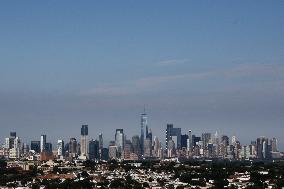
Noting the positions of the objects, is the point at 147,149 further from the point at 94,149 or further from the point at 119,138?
the point at 94,149

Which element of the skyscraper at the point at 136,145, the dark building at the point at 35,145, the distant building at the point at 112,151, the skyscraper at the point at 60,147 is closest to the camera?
the skyscraper at the point at 60,147

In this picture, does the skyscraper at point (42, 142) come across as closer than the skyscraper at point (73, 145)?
No

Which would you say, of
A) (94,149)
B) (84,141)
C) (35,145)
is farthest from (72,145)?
(35,145)

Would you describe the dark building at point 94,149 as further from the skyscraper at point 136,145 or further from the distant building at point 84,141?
the skyscraper at point 136,145

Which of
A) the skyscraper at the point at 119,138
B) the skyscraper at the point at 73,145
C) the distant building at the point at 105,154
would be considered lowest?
the distant building at the point at 105,154

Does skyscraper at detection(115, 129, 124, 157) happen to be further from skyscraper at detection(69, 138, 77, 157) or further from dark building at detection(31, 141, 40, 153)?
dark building at detection(31, 141, 40, 153)

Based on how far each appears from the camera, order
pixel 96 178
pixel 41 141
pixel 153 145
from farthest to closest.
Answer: pixel 153 145, pixel 41 141, pixel 96 178

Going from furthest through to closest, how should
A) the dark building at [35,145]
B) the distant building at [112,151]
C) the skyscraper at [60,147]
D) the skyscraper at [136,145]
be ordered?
1. the skyscraper at [136,145]
2. the dark building at [35,145]
3. the distant building at [112,151]
4. the skyscraper at [60,147]

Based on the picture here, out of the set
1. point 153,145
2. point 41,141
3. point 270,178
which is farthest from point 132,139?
point 270,178

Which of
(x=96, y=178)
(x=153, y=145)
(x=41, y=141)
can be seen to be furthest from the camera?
(x=153, y=145)

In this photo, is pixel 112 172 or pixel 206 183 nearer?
pixel 206 183

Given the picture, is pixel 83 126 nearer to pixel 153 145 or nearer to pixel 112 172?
pixel 153 145
